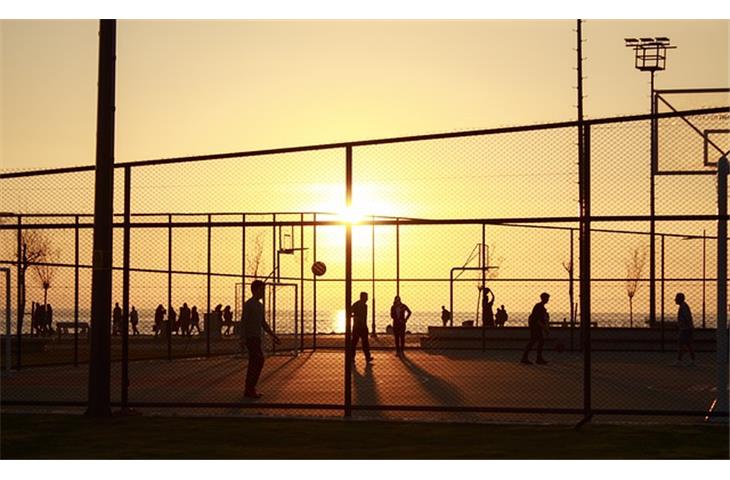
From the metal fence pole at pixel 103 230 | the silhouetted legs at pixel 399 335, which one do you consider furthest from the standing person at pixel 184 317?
the metal fence pole at pixel 103 230

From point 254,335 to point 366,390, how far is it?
2.17 meters

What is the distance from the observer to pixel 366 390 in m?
19.6

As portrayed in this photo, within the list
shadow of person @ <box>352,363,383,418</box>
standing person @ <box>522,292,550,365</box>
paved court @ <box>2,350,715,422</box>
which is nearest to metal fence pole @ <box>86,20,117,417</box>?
paved court @ <box>2,350,715,422</box>

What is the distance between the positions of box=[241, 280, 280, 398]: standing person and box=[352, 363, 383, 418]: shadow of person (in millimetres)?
1423

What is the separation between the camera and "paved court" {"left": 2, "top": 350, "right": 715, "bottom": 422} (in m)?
17.6

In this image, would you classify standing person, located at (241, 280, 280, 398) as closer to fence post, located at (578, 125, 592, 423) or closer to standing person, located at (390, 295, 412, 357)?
fence post, located at (578, 125, 592, 423)

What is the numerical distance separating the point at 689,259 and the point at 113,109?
83.4 ft

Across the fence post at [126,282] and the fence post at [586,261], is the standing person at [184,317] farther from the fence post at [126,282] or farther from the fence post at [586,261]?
the fence post at [586,261]

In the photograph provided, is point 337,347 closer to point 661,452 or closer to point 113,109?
point 113,109

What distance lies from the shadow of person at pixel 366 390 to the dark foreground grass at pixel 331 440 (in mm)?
1467

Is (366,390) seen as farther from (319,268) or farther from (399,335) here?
(319,268)

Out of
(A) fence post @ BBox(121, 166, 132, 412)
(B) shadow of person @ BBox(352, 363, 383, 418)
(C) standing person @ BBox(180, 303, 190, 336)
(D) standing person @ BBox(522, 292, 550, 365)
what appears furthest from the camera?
(C) standing person @ BBox(180, 303, 190, 336)

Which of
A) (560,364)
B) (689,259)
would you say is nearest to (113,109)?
(560,364)

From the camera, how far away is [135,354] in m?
33.3
